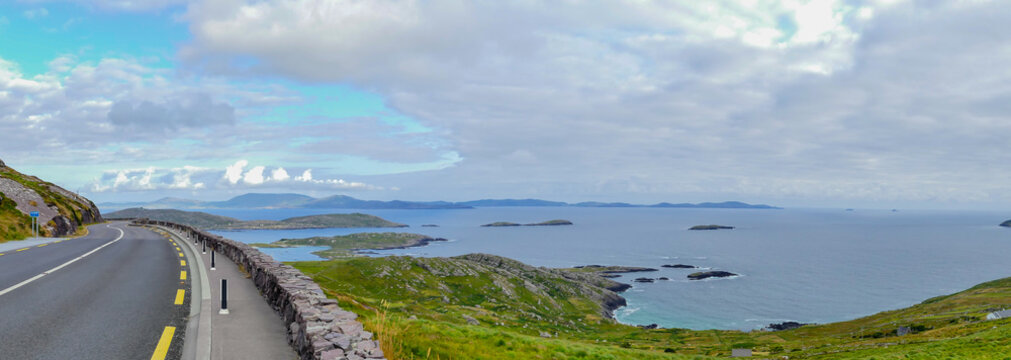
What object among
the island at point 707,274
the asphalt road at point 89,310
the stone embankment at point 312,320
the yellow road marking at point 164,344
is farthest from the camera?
the island at point 707,274

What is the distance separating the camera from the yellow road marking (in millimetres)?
9705

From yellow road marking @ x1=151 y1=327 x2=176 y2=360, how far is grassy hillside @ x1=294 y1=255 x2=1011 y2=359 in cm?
422

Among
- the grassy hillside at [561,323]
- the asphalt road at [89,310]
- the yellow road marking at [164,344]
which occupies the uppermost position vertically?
the asphalt road at [89,310]

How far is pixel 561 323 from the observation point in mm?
113812

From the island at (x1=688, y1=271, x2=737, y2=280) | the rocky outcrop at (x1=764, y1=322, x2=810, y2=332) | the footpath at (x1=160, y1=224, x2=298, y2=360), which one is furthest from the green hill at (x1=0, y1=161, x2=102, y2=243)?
the island at (x1=688, y1=271, x2=737, y2=280)

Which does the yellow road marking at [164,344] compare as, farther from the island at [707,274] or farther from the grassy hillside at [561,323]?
the island at [707,274]

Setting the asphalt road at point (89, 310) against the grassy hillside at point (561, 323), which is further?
the grassy hillside at point (561, 323)

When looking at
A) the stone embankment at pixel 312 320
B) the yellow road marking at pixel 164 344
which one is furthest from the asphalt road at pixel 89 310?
the stone embankment at pixel 312 320

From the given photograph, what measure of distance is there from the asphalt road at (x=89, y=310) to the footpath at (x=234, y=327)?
0.38m

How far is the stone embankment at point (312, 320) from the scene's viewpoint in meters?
8.67

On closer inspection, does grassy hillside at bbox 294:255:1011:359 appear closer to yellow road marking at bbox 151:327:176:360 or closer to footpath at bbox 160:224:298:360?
footpath at bbox 160:224:298:360

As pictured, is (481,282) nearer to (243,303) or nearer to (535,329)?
(535,329)

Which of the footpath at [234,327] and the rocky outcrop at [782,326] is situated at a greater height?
the footpath at [234,327]

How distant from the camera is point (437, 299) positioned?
4813 inches
